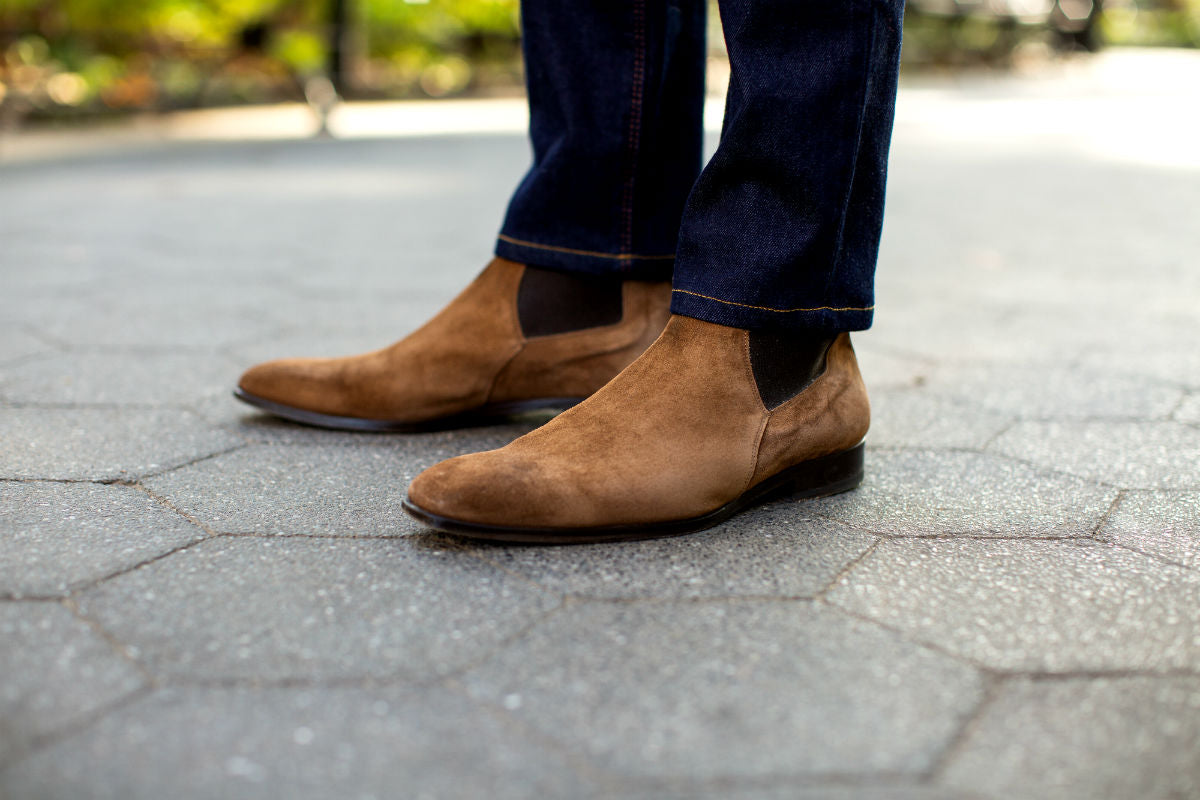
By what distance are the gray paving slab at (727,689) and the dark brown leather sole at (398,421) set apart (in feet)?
1.67

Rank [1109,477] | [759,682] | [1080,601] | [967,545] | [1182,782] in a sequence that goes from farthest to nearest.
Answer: [1109,477]
[967,545]
[1080,601]
[759,682]
[1182,782]

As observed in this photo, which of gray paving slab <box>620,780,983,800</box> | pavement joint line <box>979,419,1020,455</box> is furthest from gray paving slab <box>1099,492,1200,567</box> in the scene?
gray paving slab <box>620,780,983,800</box>

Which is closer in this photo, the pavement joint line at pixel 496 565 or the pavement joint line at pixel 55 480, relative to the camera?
the pavement joint line at pixel 496 565

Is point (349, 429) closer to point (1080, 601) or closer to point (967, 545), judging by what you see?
point (967, 545)

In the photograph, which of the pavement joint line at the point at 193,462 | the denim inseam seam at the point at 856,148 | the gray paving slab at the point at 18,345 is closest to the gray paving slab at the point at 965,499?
the denim inseam seam at the point at 856,148

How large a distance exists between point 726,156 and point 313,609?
55 cm

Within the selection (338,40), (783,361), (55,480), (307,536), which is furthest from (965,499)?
(338,40)

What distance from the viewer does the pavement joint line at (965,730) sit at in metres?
0.67

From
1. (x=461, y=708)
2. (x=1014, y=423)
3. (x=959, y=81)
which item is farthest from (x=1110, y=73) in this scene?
(x=461, y=708)

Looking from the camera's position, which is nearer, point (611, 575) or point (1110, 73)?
point (611, 575)

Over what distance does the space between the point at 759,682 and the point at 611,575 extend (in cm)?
20

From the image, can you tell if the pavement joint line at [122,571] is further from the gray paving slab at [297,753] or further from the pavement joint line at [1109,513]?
the pavement joint line at [1109,513]

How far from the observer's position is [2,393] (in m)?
1.48

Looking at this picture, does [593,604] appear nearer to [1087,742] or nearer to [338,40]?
[1087,742]
